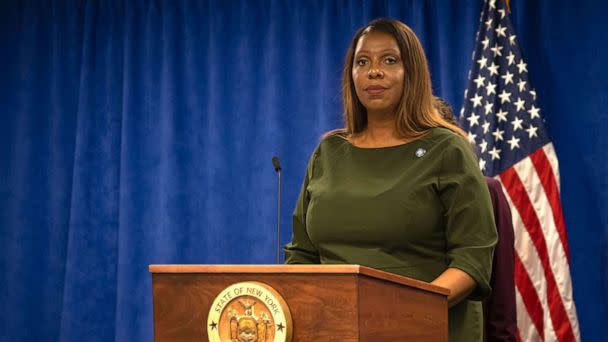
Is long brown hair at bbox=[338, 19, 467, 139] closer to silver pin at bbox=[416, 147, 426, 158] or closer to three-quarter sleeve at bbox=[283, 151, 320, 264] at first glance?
silver pin at bbox=[416, 147, 426, 158]

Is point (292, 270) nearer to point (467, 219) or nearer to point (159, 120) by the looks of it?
point (467, 219)

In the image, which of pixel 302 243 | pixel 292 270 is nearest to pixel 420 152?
pixel 302 243

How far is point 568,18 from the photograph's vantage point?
4906mm

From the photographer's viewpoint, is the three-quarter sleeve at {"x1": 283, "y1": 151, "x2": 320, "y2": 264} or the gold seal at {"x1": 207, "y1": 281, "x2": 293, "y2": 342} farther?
the three-quarter sleeve at {"x1": 283, "y1": 151, "x2": 320, "y2": 264}

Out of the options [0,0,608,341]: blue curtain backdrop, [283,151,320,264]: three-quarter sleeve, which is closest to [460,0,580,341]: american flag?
[0,0,608,341]: blue curtain backdrop

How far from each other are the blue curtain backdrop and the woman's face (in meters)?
3.07

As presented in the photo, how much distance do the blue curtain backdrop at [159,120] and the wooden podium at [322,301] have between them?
3.52 meters

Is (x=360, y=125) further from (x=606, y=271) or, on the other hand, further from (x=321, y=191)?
(x=606, y=271)

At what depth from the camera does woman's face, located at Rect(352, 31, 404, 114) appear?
1995 millimetres

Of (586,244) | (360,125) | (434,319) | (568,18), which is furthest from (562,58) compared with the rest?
(434,319)

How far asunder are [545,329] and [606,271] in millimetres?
664

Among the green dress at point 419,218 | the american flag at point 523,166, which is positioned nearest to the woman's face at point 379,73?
the green dress at point 419,218

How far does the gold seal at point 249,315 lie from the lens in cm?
146

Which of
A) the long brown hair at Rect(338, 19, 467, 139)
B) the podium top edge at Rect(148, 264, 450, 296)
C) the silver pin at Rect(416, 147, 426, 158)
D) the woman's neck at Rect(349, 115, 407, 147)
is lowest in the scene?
the podium top edge at Rect(148, 264, 450, 296)
